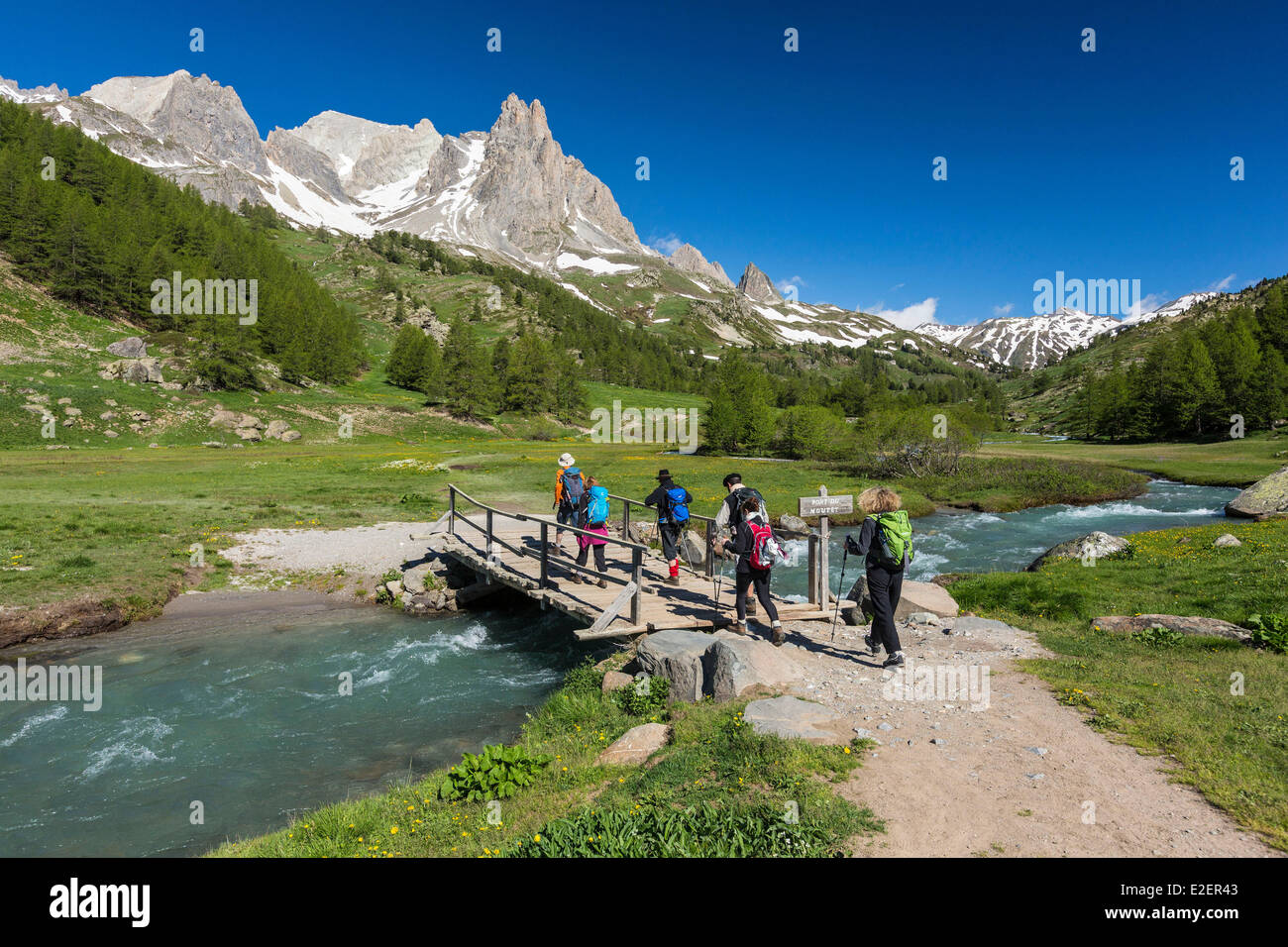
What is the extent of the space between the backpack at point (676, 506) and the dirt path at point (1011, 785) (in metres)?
6.45

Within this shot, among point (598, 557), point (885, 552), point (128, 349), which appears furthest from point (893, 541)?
point (128, 349)

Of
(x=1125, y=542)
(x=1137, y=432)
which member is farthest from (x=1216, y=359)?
(x=1125, y=542)

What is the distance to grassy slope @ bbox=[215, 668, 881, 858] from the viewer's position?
20.4 ft

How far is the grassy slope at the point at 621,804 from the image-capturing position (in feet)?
20.4

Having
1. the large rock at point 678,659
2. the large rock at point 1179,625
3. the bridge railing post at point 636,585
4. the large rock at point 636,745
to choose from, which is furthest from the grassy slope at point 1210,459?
the large rock at point 636,745

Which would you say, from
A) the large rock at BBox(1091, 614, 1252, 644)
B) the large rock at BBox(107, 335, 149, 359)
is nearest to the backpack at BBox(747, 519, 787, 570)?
the large rock at BBox(1091, 614, 1252, 644)

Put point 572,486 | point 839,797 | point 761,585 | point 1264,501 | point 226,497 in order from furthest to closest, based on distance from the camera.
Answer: point 226,497
point 1264,501
point 572,486
point 761,585
point 839,797

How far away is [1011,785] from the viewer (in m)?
6.90

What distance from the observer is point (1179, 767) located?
6.97 metres

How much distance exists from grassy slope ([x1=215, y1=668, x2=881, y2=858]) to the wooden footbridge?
4064mm

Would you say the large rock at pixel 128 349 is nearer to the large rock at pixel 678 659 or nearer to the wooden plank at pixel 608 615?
the wooden plank at pixel 608 615

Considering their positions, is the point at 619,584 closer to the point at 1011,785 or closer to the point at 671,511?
the point at 671,511

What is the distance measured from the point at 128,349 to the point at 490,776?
84084 mm
